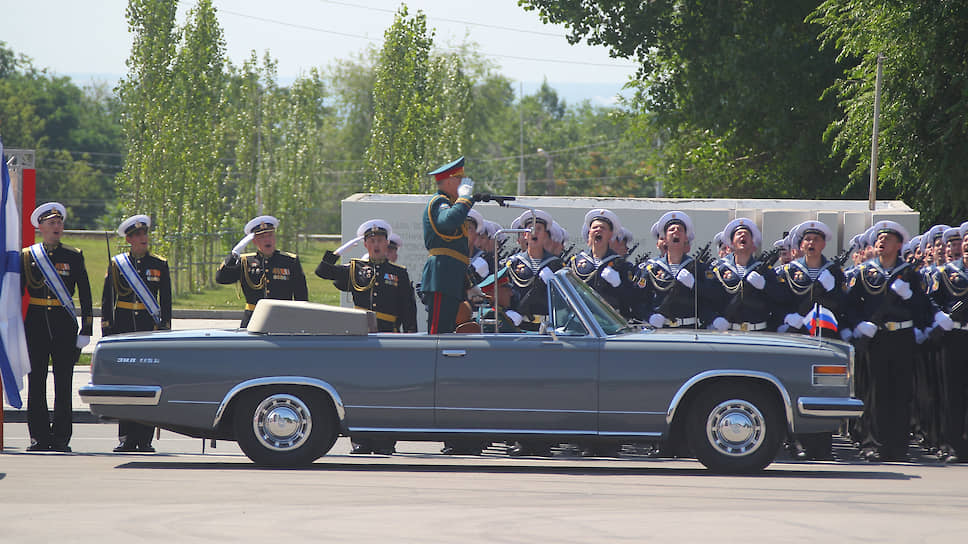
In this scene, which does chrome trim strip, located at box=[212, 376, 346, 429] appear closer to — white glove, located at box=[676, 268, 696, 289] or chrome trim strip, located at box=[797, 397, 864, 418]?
chrome trim strip, located at box=[797, 397, 864, 418]

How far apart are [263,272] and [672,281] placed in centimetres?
351

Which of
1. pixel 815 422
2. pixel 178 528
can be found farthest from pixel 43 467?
pixel 815 422

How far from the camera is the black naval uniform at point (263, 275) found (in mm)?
10180

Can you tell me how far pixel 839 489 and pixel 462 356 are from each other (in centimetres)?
257

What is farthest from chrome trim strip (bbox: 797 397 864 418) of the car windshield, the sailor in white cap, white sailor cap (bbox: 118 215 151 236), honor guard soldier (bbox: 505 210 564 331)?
white sailor cap (bbox: 118 215 151 236)

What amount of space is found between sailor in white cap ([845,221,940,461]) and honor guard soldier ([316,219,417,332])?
3.77 m

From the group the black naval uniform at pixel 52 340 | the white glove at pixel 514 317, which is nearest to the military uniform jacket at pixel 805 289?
the white glove at pixel 514 317

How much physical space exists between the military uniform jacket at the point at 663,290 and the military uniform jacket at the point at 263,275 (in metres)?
2.93

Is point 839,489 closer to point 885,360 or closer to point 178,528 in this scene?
point 885,360

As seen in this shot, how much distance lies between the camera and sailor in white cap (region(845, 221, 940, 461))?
969 centimetres

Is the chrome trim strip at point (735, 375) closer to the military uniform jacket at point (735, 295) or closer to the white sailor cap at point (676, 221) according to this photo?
the military uniform jacket at point (735, 295)

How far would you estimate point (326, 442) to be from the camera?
820cm

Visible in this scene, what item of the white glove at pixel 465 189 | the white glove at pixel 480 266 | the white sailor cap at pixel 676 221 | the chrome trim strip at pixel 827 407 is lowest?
the chrome trim strip at pixel 827 407

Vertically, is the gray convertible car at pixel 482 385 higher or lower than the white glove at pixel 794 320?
lower
